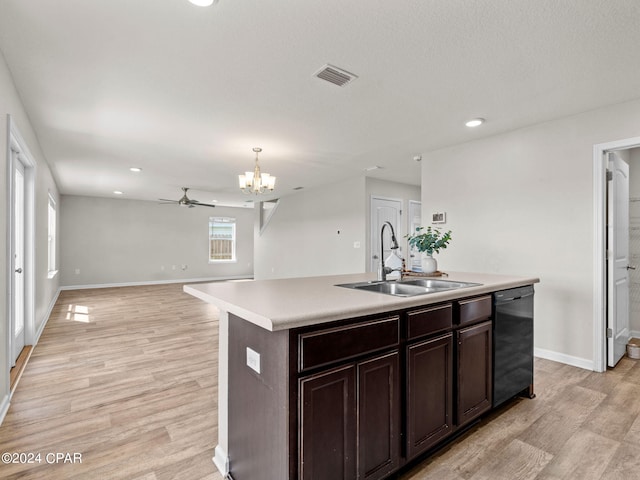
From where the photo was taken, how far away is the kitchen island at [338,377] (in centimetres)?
126

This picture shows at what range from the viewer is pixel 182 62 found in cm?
228

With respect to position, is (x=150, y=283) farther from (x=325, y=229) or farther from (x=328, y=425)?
(x=328, y=425)

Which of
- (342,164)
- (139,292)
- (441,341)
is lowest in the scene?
(139,292)

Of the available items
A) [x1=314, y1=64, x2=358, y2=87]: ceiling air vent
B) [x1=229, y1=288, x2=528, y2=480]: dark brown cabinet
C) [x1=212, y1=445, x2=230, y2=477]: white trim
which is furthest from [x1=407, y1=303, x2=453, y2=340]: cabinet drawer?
[x1=314, y1=64, x2=358, y2=87]: ceiling air vent

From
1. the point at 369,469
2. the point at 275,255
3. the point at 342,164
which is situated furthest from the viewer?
the point at 275,255

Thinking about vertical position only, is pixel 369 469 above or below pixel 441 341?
below

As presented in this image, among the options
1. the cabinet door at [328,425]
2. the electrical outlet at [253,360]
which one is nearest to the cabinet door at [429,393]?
the cabinet door at [328,425]

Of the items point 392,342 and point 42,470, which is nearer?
point 392,342

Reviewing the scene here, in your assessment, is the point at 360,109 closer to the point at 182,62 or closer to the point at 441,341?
the point at 182,62

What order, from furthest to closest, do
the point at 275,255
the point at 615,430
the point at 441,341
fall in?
the point at 275,255, the point at 615,430, the point at 441,341

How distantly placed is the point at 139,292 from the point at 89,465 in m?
6.89

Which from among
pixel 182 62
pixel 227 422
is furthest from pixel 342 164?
pixel 227 422

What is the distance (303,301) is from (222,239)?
9.82 metres

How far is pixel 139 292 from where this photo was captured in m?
7.94
